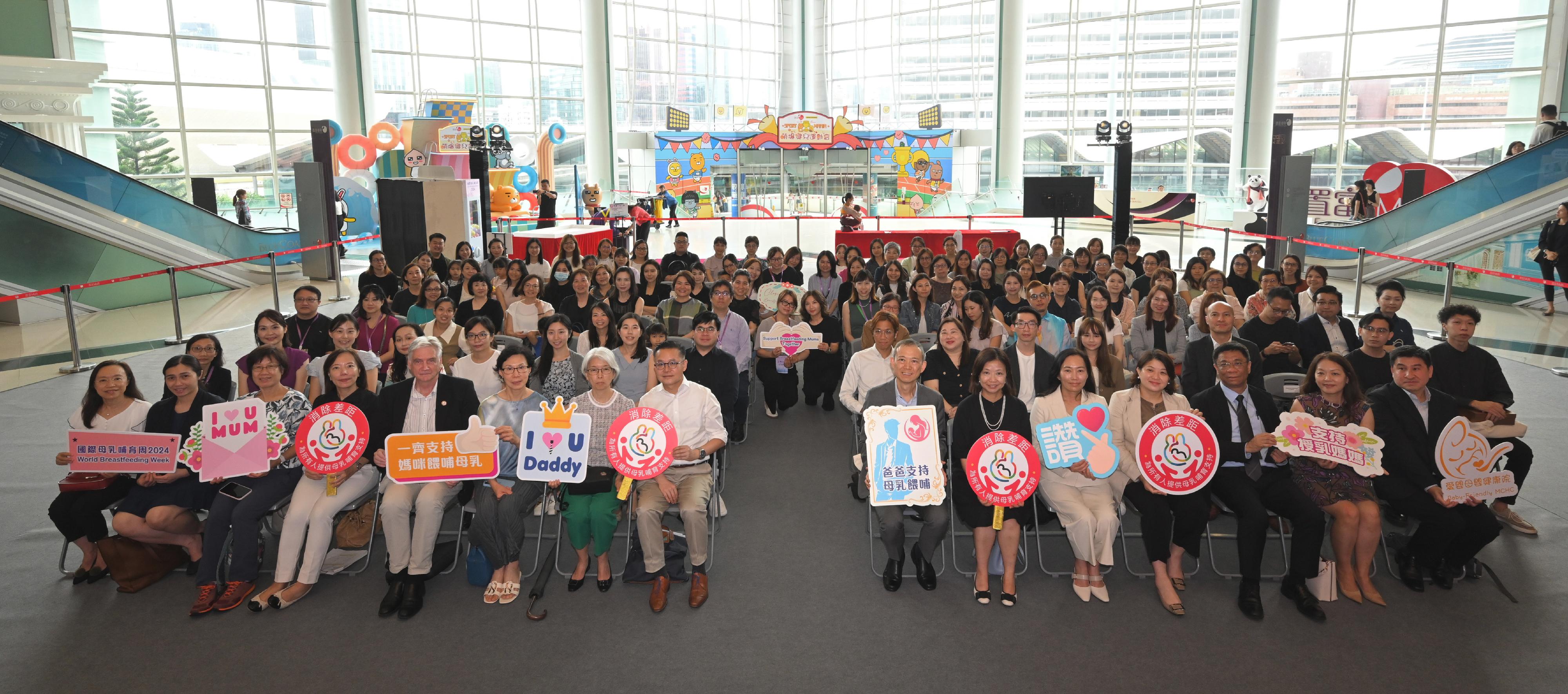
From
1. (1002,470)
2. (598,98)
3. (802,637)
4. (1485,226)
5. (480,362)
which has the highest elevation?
(598,98)

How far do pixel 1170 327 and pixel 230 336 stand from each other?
11.1 m

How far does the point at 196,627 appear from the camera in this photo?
441cm

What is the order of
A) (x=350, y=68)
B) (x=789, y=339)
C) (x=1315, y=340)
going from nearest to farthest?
1. (x=1315, y=340)
2. (x=789, y=339)
3. (x=350, y=68)

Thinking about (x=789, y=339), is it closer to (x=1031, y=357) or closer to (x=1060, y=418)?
(x=1031, y=357)

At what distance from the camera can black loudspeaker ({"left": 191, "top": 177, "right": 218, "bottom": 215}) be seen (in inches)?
742

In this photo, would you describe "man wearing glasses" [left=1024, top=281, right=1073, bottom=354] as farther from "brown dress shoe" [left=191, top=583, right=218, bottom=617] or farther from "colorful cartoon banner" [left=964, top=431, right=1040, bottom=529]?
"brown dress shoe" [left=191, top=583, right=218, bottom=617]

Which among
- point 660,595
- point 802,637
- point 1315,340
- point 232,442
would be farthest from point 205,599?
point 1315,340

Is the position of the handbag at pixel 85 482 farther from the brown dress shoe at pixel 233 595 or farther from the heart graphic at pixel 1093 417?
the heart graphic at pixel 1093 417

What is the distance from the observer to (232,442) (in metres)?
4.72

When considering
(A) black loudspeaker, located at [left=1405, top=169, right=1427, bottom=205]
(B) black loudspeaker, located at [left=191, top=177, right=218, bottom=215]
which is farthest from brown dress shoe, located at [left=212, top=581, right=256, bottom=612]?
(A) black loudspeaker, located at [left=1405, top=169, right=1427, bottom=205]

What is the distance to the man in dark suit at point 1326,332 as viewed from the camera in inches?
265

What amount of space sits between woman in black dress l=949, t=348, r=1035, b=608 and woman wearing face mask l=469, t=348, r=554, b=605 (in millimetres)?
2224

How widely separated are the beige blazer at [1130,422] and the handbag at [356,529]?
402cm

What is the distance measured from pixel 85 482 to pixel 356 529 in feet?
4.54
